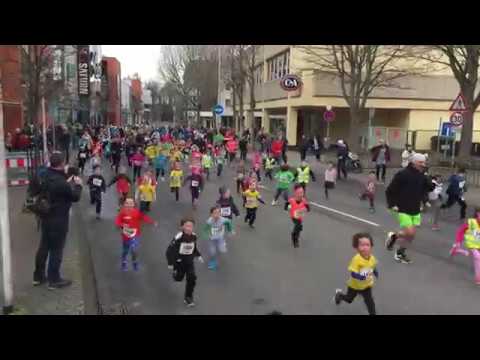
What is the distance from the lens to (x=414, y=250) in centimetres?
912

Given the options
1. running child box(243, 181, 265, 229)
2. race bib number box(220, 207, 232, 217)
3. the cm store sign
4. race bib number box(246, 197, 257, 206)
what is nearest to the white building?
the cm store sign

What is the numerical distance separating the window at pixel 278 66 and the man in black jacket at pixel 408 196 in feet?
92.5

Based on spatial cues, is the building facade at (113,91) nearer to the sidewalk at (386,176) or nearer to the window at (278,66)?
the window at (278,66)

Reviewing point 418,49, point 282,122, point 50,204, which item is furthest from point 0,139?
point 282,122

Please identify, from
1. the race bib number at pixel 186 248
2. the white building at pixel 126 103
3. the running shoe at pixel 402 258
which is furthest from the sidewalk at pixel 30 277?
the white building at pixel 126 103

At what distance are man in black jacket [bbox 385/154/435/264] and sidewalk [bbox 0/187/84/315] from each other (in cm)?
529

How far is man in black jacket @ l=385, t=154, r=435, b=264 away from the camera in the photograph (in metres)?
8.12

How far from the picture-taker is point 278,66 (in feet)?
126

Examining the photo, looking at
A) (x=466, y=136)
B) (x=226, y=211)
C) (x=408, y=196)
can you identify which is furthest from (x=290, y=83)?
(x=408, y=196)

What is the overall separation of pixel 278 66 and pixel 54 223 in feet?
111

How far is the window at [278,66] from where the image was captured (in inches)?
1419

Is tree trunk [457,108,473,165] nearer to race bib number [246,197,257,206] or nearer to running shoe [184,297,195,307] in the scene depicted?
race bib number [246,197,257,206]
